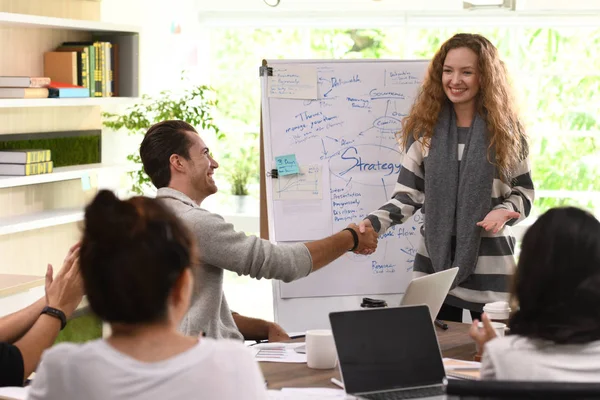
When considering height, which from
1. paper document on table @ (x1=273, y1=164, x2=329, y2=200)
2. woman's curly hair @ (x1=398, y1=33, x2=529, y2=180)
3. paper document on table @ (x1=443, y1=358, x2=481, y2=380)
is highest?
woman's curly hair @ (x1=398, y1=33, x2=529, y2=180)

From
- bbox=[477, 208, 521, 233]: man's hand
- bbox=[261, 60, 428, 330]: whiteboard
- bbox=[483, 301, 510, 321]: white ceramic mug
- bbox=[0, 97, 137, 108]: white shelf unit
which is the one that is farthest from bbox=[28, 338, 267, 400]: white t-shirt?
bbox=[0, 97, 137, 108]: white shelf unit

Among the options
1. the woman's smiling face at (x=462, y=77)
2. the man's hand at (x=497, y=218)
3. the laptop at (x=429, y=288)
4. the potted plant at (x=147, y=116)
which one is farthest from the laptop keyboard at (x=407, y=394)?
the potted plant at (x=147, y=116)

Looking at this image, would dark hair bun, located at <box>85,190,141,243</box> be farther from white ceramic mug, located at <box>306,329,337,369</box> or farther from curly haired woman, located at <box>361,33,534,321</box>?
curly haired woman, located at <box>361,33,534,321</box>

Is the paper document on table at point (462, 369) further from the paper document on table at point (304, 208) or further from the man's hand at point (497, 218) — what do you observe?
the paper document on table at point (304, 208)

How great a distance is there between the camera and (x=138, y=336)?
137 cm

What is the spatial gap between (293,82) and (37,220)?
1459 millimetres

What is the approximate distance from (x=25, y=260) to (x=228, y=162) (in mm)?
2004

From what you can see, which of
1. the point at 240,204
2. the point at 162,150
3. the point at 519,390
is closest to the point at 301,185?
the point at 162,150

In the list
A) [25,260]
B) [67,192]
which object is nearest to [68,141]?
[67,192]

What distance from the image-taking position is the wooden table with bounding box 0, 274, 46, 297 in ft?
10.8

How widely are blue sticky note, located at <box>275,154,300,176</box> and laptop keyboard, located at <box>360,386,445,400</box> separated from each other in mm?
1931

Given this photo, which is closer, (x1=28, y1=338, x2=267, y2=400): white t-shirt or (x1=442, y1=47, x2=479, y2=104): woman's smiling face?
(x1=28, y1=338, x2=267, y2=400): white t-shirt

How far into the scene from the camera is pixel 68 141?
186 inches

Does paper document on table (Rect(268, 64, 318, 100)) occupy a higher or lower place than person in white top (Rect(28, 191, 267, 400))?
higher
